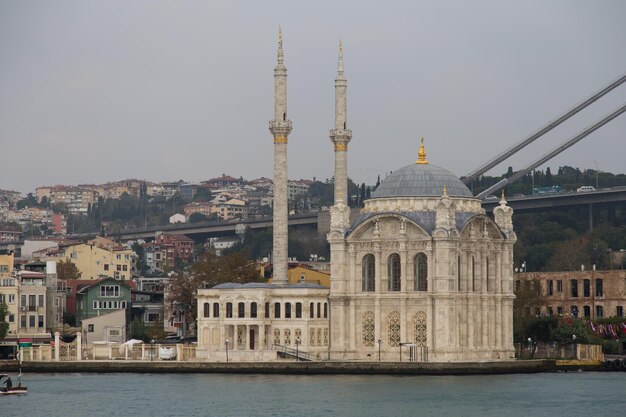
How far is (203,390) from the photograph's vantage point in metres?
80.4

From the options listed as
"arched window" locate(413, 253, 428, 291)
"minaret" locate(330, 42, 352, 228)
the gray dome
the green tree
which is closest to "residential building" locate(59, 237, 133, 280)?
"minaret" locate(330, 42, 352, 228)

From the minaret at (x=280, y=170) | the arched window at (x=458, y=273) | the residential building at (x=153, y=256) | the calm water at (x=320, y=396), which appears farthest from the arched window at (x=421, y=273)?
the residential building at (x=153, y=256)

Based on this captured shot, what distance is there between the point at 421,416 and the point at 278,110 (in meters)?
30.4

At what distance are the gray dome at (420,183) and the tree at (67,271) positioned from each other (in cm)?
4023

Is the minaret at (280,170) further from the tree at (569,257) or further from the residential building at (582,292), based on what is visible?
the tree at (569,257)

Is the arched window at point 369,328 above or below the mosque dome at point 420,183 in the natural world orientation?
below

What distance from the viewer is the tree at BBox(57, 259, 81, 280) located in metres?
128

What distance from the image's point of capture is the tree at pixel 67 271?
12781cm

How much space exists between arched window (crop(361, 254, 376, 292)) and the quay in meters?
4.01

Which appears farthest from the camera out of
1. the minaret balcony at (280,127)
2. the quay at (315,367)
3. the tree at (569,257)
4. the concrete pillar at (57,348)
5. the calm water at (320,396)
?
the tree at (569,257)

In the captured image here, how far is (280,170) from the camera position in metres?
97.0

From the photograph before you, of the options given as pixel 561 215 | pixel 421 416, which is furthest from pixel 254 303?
pixel 561 215

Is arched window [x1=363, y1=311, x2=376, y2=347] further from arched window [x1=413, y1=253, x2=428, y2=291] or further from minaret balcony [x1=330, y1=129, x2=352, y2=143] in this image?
minaret balcony [x1=330, y1=129, x2=352, y2=143]

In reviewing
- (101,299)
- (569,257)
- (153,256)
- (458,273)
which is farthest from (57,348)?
(153,256)
